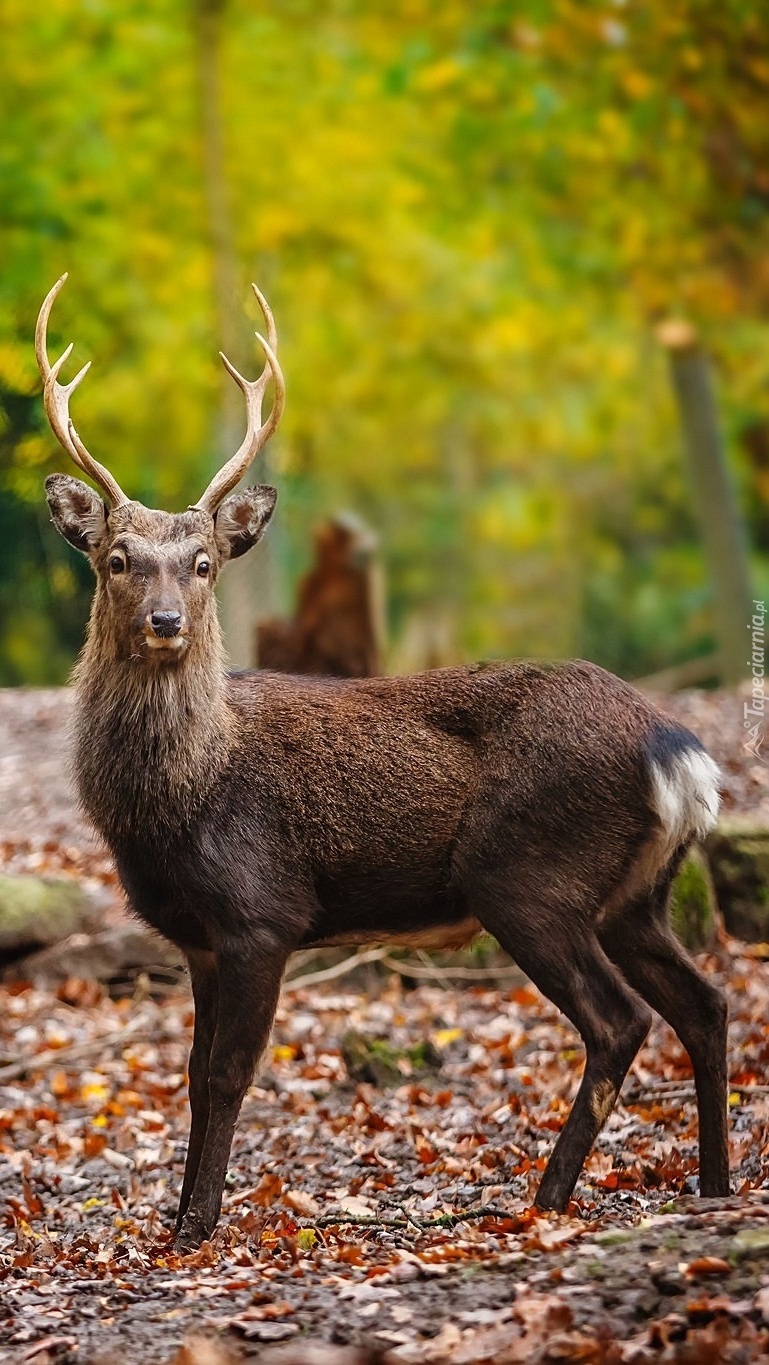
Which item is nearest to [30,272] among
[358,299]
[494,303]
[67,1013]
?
[358,299]

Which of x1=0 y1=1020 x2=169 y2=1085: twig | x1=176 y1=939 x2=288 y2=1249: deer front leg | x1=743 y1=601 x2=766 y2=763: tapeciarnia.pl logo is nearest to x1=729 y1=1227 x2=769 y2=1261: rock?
x1=176 y1=939 x2=288 y2=1249: deer front leg

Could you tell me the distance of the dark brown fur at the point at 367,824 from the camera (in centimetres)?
547

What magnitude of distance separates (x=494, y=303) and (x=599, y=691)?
1560cm

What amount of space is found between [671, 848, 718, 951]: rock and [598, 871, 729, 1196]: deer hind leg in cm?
246

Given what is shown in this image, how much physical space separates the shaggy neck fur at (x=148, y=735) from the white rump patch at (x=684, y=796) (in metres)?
1.51

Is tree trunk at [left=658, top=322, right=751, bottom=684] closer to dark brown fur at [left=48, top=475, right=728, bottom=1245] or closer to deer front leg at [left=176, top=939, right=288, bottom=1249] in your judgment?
dark brown fur at [left=48, top=475, right=728, bottom=1245]

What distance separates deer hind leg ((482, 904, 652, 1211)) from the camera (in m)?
5.41

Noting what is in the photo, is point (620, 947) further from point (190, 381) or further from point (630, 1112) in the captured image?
point (190, 381)

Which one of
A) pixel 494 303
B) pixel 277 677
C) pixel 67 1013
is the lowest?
pixel 67 1013

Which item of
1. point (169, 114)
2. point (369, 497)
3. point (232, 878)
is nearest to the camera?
point (232, 878)

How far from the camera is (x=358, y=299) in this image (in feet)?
64.7

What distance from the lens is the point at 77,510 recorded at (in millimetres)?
5910

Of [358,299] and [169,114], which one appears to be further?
[358,299]

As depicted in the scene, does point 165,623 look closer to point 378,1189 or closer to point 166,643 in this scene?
point 166,643
